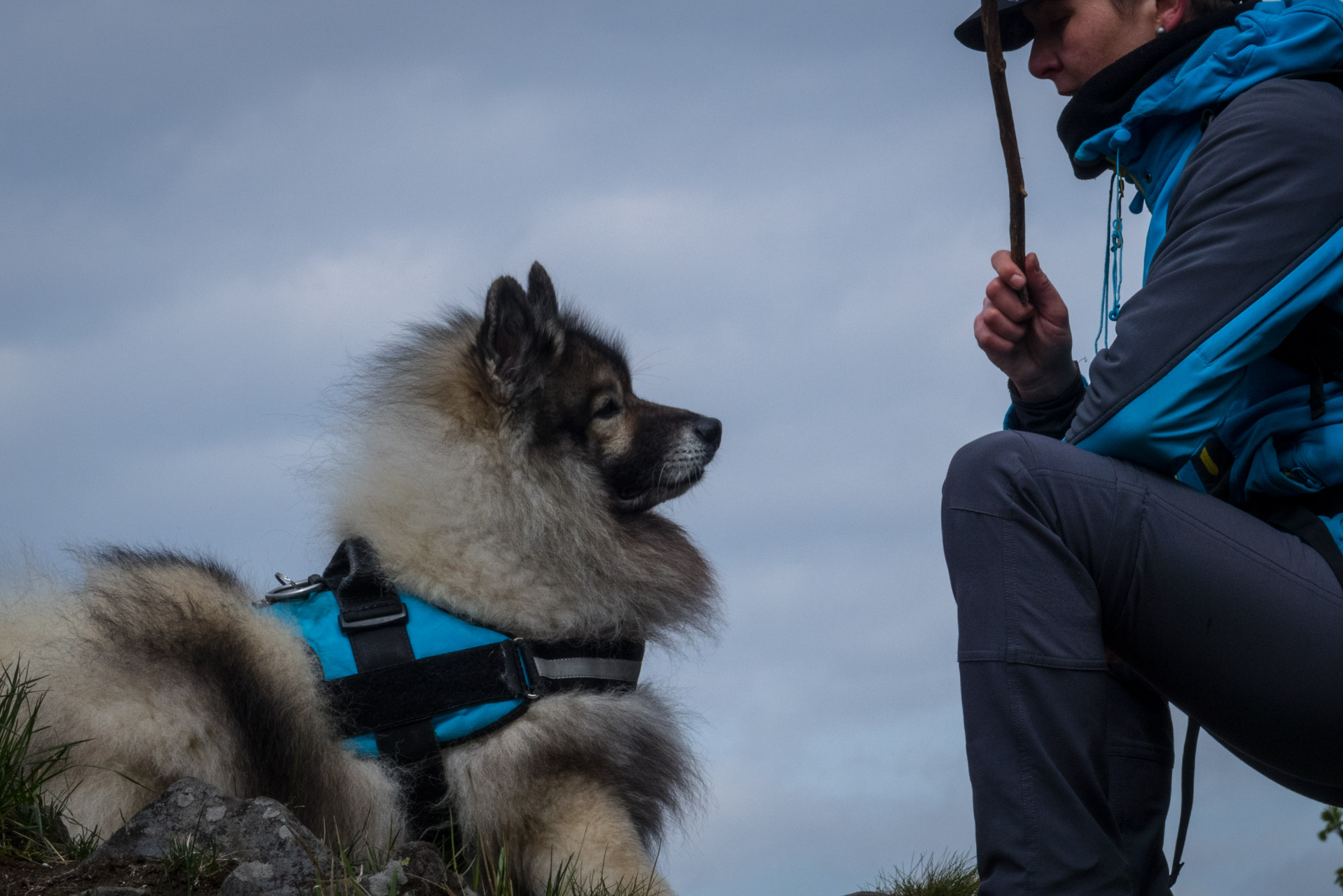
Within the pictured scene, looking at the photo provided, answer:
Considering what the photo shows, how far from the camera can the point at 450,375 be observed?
352cm

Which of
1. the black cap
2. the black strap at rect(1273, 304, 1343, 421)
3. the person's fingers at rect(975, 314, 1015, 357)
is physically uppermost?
the black cap

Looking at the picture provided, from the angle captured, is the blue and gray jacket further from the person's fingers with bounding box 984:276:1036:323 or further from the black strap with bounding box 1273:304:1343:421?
the person's fingers with bounding box 984:276:1036:323

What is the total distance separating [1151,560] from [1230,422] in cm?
53

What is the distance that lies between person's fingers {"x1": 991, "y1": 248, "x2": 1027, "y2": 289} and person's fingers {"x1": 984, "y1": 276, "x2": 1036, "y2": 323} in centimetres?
3

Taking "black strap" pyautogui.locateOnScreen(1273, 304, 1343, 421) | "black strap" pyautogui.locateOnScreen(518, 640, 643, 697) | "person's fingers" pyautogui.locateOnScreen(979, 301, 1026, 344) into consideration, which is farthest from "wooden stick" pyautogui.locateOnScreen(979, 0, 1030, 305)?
"black strap" pyautogui.locateOnScreen(518, 640, 643, 697)

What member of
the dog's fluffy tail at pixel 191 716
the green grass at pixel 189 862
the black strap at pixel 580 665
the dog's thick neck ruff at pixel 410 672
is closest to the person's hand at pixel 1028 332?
the black strap at pixel 580 665

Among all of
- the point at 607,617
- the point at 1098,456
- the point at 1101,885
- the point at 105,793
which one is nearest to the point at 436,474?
the point at 607,617

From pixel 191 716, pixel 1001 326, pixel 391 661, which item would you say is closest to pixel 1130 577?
pixel 1001 326

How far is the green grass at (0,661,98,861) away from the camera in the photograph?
2475mm

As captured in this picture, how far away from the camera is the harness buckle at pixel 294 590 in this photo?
3.14 meters

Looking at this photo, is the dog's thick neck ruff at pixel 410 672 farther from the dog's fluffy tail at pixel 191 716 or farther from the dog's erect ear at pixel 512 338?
the dog's erect ear at pixel 512 338

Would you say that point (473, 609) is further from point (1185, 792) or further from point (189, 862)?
point (1185, 792)

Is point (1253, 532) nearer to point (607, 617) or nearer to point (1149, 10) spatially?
point (1149, 10)

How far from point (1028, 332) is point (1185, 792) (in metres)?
1.28
